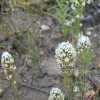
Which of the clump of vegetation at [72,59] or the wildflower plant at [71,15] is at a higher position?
the wildflower plant at [71,15]

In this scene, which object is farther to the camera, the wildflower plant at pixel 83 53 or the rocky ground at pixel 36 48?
the rocky ground at pixel 36 48

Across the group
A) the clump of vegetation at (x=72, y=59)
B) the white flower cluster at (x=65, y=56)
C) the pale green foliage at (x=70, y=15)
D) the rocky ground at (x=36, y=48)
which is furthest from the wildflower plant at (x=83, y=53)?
the pale green foliage at (x=70, y=15)

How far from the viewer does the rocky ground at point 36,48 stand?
3.23 m

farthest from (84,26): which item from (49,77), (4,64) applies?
(4,64)

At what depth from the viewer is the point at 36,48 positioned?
141 inches

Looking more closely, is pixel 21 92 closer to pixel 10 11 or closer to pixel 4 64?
pixel 4 64

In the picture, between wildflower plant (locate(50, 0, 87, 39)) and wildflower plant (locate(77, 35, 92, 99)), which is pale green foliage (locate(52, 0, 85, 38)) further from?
wildflower plant (locate(77, 35, 92, 99))

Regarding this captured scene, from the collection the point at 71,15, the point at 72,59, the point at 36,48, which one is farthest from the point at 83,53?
the point at 71,15

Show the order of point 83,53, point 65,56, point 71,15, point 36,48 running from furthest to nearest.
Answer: point 71,15 < point 36,48 < point 83,53 < point 65,56

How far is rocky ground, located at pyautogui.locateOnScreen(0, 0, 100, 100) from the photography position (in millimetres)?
3232

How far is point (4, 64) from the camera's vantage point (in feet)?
8.13

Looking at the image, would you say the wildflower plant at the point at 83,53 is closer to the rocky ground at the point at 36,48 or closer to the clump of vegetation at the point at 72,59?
the clump of vegetation at the point at 72,59

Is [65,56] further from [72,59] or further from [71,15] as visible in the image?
[71,15]

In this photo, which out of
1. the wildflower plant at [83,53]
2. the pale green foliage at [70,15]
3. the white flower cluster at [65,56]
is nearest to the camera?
the white flower cluster at [65,56]
